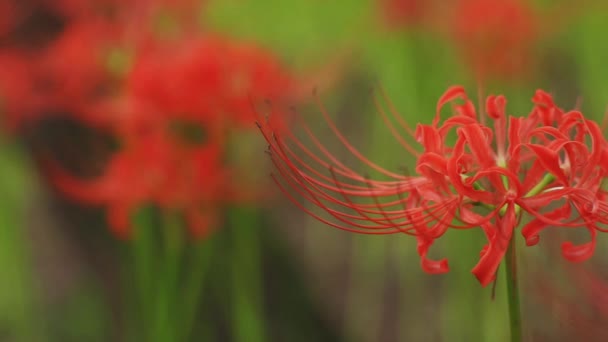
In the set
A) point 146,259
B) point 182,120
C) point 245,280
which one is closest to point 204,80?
point 182,120

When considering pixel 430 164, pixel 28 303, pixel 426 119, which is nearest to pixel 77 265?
pixel 28 303

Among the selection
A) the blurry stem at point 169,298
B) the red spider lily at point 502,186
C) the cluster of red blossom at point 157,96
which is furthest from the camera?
the cluster of red blossom at point 157,96

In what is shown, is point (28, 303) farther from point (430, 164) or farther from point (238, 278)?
point (430, 164)

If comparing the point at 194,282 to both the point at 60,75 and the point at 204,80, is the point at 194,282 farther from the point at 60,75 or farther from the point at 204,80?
the point at 60,75

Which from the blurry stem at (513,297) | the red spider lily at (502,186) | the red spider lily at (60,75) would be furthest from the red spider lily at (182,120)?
the blurry stem at (513,297)

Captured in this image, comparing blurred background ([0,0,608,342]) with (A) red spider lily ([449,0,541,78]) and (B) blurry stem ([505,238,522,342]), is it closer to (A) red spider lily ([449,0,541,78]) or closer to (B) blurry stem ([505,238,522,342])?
(A) red spider lily ([449,0,541,78])

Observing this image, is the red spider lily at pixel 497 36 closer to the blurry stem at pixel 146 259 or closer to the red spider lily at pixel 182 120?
the red spider lily at pixel 182 120

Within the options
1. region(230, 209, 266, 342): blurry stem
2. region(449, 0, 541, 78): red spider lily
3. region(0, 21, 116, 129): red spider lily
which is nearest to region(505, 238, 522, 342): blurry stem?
region(230, 209, 266, 342): blurry stem

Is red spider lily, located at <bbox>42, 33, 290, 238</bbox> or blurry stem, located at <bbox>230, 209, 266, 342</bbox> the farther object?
blurry stem, located at <bbox>230, 209, 266, 342</bbox>
